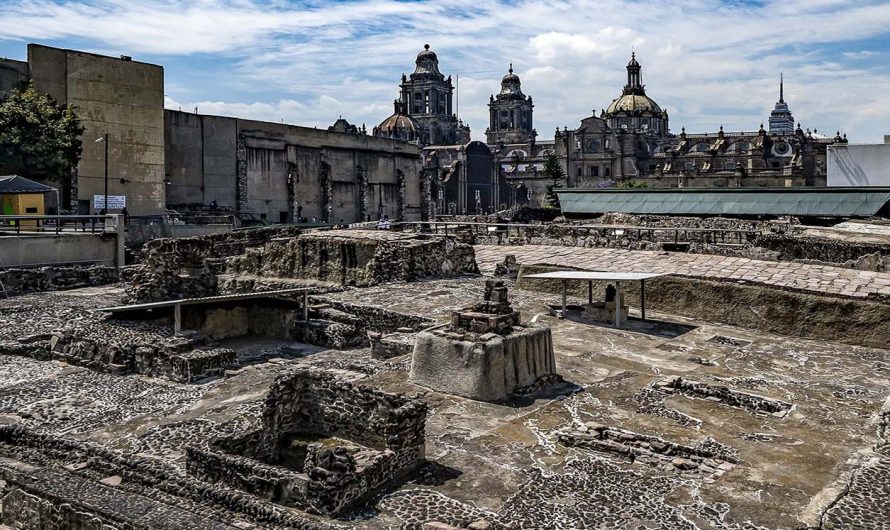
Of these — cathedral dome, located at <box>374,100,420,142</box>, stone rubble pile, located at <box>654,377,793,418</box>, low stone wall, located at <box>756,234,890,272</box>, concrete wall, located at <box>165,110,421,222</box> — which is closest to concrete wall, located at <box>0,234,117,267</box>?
concrete wall, located at <box>165,110,421,222</box>

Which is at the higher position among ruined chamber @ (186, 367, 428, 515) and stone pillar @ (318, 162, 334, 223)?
stone pillar @ (318, 162, 334, 223)

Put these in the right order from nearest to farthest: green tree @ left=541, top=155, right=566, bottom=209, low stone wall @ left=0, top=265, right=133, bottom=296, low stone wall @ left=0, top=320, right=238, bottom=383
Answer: low stone wall @ left=0, top=320, right=238, bottom=383, low stone wall @ left=0, top=265, right=133, bottom=296, green tree @ left=541, top=155, right=566, bottom=209

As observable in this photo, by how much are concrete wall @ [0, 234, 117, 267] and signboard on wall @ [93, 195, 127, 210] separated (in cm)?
954

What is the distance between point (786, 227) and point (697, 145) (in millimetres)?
60873

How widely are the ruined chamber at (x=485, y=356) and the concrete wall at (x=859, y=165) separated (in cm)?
3768

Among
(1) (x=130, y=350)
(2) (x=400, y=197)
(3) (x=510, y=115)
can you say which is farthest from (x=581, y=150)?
→ (1) (x=130, y=350)

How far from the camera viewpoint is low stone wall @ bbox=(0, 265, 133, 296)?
22547 mm

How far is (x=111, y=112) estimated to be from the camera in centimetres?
3631

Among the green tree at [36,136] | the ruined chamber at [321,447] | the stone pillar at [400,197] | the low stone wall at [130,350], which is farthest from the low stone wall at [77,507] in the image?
the stone pillar at [400,197]

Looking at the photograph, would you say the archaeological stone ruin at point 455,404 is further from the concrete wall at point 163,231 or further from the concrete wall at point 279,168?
the concrete wall at point 279,168

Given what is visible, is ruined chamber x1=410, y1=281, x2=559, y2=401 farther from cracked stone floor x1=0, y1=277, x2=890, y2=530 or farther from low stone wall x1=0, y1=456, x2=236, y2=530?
low stone wall x1=0, y1=456, x2=236, y2=530

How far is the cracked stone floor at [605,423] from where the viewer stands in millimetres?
7742

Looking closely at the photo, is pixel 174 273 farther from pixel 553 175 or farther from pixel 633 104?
pixel 633 104

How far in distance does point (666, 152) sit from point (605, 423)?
3134 inches
